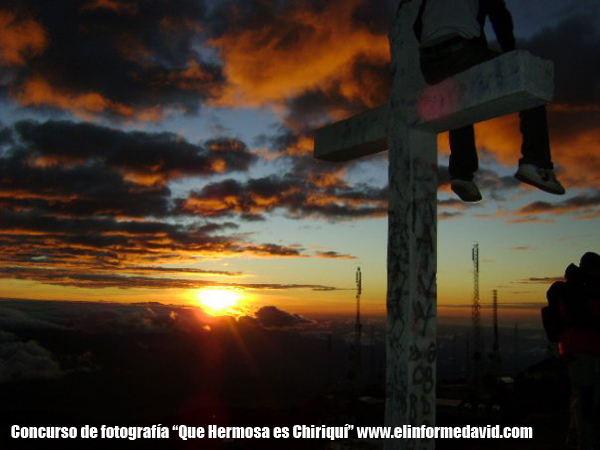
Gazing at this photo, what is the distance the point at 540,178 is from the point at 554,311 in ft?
14.2

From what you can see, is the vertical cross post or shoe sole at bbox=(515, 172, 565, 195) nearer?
shoe sole at bbox=(515, 172, 565, 195)

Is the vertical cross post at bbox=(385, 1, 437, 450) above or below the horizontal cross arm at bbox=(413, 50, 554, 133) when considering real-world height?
below

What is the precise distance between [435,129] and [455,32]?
0.79 m

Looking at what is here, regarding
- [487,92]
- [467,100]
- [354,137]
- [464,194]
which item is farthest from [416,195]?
[354,137]

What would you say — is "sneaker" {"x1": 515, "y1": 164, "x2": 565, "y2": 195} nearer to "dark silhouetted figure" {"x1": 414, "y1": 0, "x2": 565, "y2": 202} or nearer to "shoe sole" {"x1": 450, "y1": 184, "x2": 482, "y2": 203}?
"dark silhouetted figure" {"x1": 414, "y1": 0, "x2": 565, "y2": 202}

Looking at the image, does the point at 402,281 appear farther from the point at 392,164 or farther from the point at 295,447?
the point at 295,447

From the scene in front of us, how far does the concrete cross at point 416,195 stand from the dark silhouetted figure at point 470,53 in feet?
0.65

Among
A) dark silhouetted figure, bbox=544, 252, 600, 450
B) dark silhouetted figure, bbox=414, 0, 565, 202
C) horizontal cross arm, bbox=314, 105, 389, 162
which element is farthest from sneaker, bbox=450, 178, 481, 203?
dark silhouetted figure, bbox=544, 252, 600, 450

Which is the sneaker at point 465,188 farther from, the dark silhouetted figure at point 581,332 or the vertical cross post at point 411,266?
the dark silhouetted figure at point 581,332

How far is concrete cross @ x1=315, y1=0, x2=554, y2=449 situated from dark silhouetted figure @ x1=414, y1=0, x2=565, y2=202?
0.20m

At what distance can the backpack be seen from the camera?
23.2 feet

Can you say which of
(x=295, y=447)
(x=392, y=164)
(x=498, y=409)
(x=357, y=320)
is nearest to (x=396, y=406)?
(x=392, y=164)

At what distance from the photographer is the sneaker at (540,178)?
3.63 metres

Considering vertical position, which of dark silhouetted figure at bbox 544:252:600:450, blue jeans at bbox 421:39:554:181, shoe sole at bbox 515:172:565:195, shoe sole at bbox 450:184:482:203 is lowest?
dark silhouetted figure at bbox 544:252:600:450
